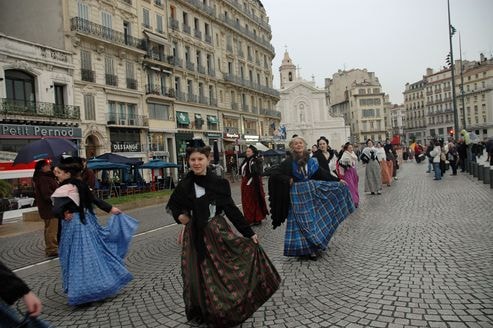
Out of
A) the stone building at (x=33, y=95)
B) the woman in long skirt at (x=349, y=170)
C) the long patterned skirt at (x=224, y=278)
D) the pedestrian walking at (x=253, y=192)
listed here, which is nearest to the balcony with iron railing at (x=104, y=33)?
the stone building at (x=33, y=95)

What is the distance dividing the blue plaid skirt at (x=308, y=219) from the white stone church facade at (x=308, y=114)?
258 feet

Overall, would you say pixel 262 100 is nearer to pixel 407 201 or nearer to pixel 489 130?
pixel 407 201

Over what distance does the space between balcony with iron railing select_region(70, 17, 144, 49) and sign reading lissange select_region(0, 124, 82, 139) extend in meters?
7.02

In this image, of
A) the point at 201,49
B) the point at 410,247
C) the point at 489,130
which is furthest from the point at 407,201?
the point at 489,130

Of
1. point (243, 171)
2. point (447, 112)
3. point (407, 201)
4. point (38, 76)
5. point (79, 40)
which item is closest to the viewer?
point (243, 171)

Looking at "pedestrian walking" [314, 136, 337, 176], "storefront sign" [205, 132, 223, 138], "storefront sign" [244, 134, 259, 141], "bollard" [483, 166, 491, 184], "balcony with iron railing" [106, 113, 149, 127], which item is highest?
"balcony with iron railing" [106, 113, 149, 127]

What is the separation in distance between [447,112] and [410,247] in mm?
114699

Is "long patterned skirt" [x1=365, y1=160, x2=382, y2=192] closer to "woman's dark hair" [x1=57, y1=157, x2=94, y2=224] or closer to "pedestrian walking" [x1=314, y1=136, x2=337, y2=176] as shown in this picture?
"pedestrian walking" [x1=314, y1=136, x2=337, y2=176]

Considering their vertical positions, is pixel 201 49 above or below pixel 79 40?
above

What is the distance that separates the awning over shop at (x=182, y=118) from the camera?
38241 mm

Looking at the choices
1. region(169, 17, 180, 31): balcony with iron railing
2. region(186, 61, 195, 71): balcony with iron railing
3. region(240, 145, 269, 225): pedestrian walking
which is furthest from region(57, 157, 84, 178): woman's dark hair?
region(186, 61, 195, 71): balcony with iron railing

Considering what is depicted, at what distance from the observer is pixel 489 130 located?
325 ft

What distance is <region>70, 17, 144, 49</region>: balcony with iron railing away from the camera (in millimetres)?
27656

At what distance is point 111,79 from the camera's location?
30.7 m
